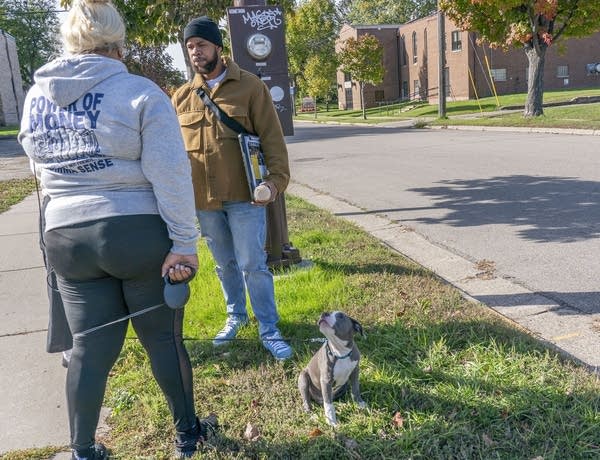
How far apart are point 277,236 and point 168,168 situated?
301 centimetres

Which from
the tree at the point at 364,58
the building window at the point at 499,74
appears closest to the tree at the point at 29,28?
the tree at the point at 364,58

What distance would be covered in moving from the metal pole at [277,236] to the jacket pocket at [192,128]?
1631 millimetres

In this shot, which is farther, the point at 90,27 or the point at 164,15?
the point at 164,15

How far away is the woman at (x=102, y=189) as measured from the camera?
2.18 metres

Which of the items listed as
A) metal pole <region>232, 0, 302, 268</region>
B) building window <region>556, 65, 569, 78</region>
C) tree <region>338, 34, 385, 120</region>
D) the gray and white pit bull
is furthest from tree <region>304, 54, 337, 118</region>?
the gray and white pit bull

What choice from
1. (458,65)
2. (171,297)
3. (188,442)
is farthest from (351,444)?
(458,65)

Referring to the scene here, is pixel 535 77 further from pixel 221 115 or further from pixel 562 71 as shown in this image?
pixel 562 71

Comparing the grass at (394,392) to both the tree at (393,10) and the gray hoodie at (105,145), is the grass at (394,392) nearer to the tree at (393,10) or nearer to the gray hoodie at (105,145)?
the gray hoodie at (105,145)

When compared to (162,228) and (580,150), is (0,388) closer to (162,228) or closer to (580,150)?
(162,228)

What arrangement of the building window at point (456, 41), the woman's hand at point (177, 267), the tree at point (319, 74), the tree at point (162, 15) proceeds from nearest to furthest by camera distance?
the woman's hand at point (177, 267) → the tree at point (162, 15) → the building window at point (456, 41) → the tree at point (319, 74)

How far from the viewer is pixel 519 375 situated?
10.0ft

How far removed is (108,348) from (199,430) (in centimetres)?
64

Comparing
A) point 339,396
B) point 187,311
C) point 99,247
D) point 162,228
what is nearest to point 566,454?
point 339,396

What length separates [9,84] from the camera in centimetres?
5391
